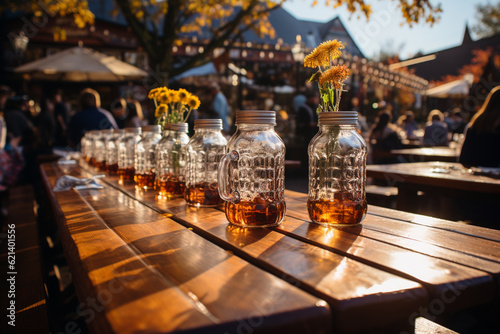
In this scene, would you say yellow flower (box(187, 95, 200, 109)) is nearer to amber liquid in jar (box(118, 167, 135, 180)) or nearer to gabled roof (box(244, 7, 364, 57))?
amber liquid in jar (box(118, 167, 135, 180))

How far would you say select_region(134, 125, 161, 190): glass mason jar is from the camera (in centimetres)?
201

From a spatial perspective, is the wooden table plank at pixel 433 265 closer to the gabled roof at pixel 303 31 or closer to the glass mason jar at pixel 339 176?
the glass mason jar at pixel 339 176

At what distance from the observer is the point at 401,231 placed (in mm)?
1115

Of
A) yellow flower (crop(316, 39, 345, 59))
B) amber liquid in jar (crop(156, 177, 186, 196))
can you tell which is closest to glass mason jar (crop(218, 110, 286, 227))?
yellow flower (crop(316, 39, 345, 59))

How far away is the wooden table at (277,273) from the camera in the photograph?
24.0 inches

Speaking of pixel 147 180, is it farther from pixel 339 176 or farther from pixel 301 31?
pixel 301 31

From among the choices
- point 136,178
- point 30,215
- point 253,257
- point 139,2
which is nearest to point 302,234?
point 253,257

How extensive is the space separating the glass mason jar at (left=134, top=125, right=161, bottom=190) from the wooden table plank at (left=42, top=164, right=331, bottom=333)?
33.3 inches

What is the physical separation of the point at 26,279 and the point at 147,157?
29.0 inches

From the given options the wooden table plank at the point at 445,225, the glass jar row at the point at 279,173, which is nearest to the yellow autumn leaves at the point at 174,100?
the glass jar row at the point at 279,173

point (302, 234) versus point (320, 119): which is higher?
point (320, 119)

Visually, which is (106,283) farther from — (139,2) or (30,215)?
(139,2)

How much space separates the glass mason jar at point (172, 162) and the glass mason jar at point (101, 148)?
1.21 m

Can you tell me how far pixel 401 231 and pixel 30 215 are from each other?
268 centimetres
